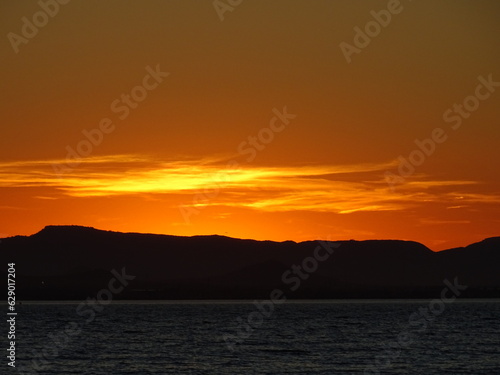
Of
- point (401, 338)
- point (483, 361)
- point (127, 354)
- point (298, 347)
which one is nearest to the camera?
point (483, 361)

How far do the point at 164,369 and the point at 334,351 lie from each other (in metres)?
26.1

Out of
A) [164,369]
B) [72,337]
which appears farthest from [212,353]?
[72,337]

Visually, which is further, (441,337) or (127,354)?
(441,337)

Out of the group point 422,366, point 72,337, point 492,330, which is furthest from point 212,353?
point 492,330

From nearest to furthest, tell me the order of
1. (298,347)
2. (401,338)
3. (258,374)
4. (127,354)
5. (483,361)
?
1. (258,374)
2. (483,361)
3. (127,354)
4. (298,347)
5. (401,338)

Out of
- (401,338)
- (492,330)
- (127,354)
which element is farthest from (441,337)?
(127,354)

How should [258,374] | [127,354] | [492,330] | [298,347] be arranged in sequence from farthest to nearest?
[492,330] → [298,347] → [127,354] → [258,374]

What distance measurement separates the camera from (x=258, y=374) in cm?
7775

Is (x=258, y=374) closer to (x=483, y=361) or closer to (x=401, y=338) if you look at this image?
(x=483, y=361)

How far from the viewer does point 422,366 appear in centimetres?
8431

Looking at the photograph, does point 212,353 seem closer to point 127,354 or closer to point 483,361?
point 127,354

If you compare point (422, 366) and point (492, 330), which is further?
point (492, 330)

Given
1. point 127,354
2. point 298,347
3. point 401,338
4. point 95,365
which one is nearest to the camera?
point 95,365

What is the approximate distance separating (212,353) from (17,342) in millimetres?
28564
